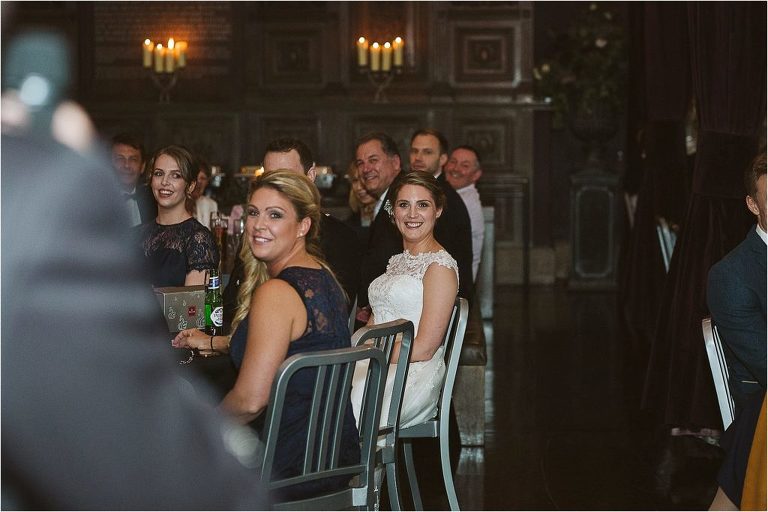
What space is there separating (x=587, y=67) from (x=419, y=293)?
6.95m

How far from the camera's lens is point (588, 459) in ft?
16.2

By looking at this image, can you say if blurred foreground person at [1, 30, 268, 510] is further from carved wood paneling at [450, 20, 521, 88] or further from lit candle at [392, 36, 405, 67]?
carved wood paneling at [450, 20, 521, 88]

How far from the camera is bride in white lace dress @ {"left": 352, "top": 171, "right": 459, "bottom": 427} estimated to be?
12.5 ft

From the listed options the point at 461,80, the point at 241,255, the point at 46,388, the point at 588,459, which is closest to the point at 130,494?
the point at 46,388

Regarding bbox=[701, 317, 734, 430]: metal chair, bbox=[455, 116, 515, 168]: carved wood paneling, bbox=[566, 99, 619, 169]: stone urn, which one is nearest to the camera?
bbox=[701, 317, 734, 430]: metal chair

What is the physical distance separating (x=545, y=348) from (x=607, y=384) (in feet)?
3.96

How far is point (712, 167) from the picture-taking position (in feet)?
16.9

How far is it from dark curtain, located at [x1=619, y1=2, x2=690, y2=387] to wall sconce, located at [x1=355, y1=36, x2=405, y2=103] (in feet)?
6.93

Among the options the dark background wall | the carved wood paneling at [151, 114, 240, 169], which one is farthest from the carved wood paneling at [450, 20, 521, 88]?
the carved wood paneling at [151, 114, 240, 169]

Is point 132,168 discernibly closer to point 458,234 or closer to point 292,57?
point 458,234

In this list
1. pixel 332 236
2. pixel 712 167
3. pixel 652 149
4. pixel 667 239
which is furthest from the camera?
pixel 652 149

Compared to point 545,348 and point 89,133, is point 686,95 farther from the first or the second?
point 89,133

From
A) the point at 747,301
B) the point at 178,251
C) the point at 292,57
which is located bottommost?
the point at 747,301

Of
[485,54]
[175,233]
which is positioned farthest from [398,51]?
[175,233]
